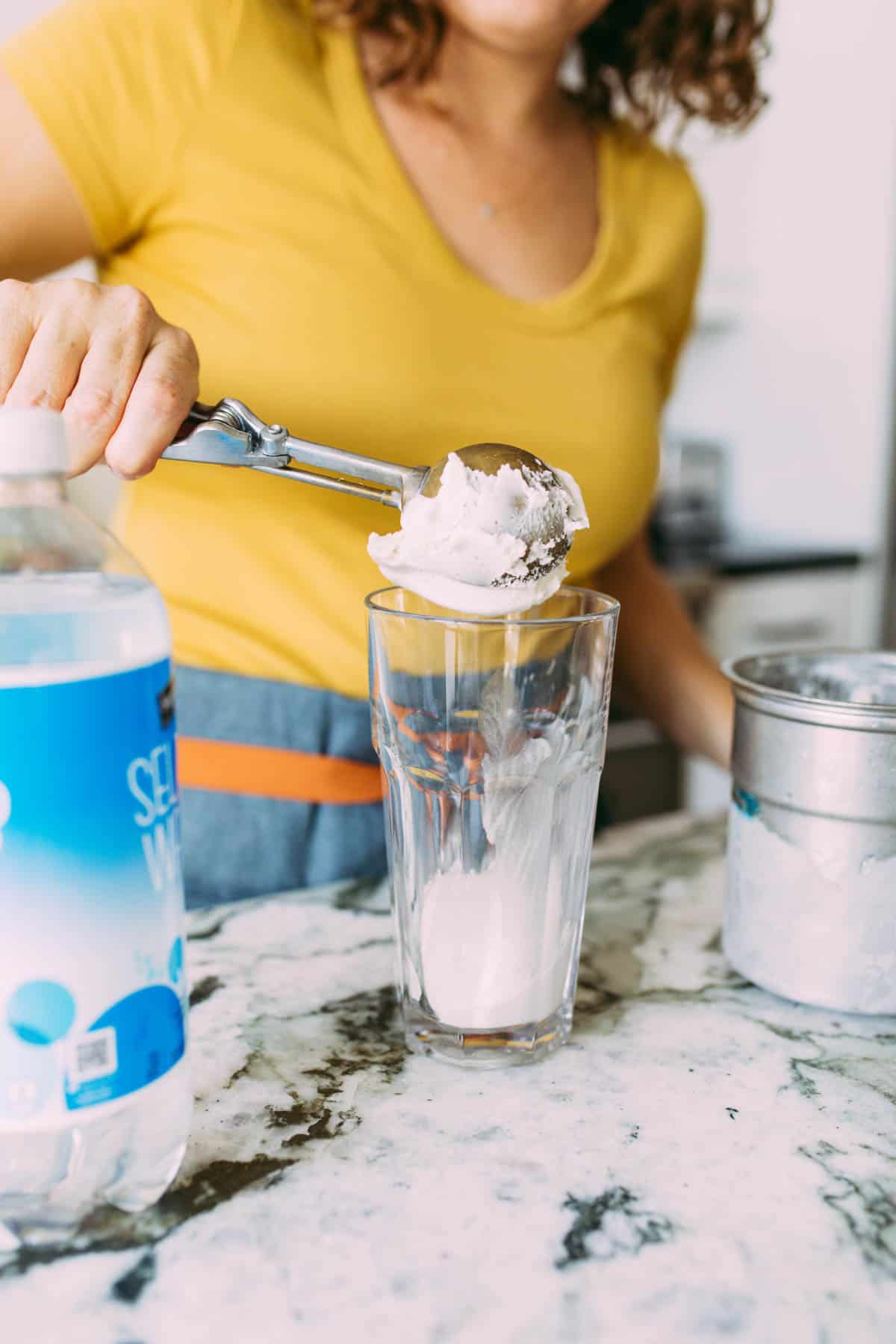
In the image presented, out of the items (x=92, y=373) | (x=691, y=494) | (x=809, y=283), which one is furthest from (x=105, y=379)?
(x=809, y=283)

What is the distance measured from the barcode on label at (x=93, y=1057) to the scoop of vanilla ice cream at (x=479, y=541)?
240 mm

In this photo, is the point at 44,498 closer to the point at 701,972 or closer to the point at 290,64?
the point at 701,972

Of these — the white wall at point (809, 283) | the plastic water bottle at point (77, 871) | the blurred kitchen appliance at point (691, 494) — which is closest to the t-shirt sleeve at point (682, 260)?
the plastic water bottle at point (77, 871)

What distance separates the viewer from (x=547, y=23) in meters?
0.87

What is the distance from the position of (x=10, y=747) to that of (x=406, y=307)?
60 centimetres

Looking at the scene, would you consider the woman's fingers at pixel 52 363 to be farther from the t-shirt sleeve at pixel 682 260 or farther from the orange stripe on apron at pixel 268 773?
the t-shirt sleeve at pixel 682 260

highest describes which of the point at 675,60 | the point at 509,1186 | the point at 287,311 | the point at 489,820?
the point at 675,60

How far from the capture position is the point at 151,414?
1.62 feet

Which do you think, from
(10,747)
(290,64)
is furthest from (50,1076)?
(290,64)

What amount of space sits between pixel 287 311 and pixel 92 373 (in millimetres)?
382

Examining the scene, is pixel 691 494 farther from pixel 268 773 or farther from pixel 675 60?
pixel 268 773

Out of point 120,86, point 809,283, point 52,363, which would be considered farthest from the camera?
point 809,283

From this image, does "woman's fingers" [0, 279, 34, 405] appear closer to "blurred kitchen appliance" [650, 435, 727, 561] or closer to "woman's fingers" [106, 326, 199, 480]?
"woman's fingers" [106, 326, 199, 480]

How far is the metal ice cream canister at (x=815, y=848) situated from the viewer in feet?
1.85
